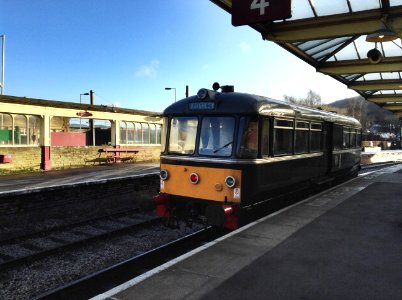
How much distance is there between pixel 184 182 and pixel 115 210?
4.20m

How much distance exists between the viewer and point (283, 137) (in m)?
8.78

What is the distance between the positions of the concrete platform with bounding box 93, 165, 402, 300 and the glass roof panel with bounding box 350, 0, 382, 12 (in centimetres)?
643

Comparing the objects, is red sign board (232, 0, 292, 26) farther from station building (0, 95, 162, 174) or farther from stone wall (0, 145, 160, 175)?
stone wall (0, 145, 160, 175)

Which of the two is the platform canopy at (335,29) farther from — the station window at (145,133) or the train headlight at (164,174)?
the station window at (145,133)

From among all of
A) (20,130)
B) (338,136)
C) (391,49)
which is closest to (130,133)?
(20,130)

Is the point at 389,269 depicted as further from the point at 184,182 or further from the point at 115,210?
the point at 115,210

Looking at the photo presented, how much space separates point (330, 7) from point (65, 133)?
19.8 meters

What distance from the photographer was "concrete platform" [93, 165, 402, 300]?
4703 mm

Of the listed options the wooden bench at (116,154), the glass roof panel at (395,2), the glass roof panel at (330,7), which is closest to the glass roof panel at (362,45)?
the glass roof panel at (330,7)

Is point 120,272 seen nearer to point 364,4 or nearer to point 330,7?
point 330,7

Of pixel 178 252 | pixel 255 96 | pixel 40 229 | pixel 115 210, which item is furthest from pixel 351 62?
pixel 40 229

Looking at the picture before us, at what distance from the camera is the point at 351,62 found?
56.8ft

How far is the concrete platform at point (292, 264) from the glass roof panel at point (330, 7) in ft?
21.9

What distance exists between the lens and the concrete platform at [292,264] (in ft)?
15.4
